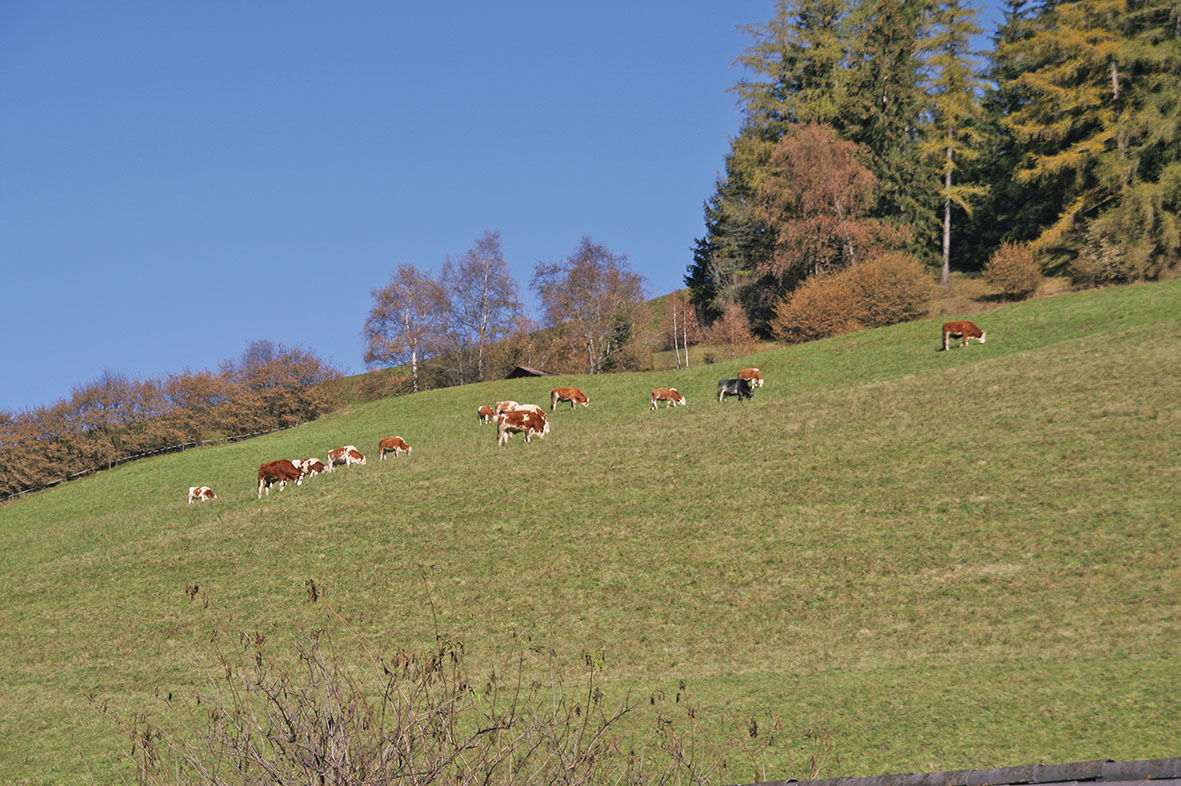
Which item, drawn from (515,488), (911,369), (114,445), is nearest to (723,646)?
(515,488)

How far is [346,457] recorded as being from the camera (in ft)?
133

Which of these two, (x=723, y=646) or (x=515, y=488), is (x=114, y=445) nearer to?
(x=515, y=488)

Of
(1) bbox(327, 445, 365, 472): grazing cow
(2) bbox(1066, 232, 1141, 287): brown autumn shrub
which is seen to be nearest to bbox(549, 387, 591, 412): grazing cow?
(1) bbox(327, 445, 365, 472): grazing cow

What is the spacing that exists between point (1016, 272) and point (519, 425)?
42.0 m

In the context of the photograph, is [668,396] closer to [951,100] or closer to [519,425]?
[519,425]

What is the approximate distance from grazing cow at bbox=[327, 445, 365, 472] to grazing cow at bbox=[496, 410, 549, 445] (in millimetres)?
6576

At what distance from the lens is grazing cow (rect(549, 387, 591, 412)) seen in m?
46.6

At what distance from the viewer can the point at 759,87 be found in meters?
86.2

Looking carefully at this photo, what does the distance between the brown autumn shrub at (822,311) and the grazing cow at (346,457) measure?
34.9 metres

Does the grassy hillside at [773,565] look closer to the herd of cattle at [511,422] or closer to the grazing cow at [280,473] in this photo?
the herd of cattle at [511,422]

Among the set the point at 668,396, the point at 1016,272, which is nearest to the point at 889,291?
the point at 1016,272

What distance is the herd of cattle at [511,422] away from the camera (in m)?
36.9

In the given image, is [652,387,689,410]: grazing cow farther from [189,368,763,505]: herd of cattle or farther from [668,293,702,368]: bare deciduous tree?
[668,293,702,368]: bare deciduous tree

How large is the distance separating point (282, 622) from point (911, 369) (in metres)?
29.5
